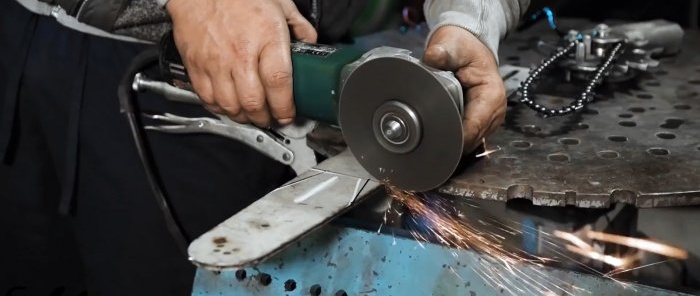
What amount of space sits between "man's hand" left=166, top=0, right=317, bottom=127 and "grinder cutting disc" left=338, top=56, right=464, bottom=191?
100mm

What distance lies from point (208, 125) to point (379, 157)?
13.2 inches

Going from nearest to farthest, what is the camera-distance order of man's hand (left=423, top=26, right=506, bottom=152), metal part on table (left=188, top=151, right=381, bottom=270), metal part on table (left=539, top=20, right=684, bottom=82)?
metal part on table (left=188, top=151, right=381, bottom=270)
man's hand (left=423, top=26, right=506, bottom=152)
metal part on table (left=539, top=20, right=684, bottom=82)

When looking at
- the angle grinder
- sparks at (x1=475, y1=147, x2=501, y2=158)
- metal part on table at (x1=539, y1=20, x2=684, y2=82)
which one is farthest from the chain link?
the angle grinder

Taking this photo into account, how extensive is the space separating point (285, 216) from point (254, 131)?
0.82 feet

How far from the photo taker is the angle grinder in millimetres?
741

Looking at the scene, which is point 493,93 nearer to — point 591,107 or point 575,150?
point 575,150

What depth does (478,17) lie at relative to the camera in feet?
2.94

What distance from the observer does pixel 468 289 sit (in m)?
0.76

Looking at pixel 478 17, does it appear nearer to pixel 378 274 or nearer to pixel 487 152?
pixel 487 152

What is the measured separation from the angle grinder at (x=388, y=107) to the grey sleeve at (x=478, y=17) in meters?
0.12

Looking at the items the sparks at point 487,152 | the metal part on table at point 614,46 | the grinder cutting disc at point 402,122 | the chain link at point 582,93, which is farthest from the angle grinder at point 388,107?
the metal part on table at point 614,46

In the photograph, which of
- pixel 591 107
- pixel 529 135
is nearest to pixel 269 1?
pixel 529 135

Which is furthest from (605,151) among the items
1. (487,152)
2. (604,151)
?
(487,152)

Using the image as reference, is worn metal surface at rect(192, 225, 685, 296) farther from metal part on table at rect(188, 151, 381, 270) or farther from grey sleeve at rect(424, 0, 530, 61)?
grey sleeve at rect(424, 0, 530, 61)
